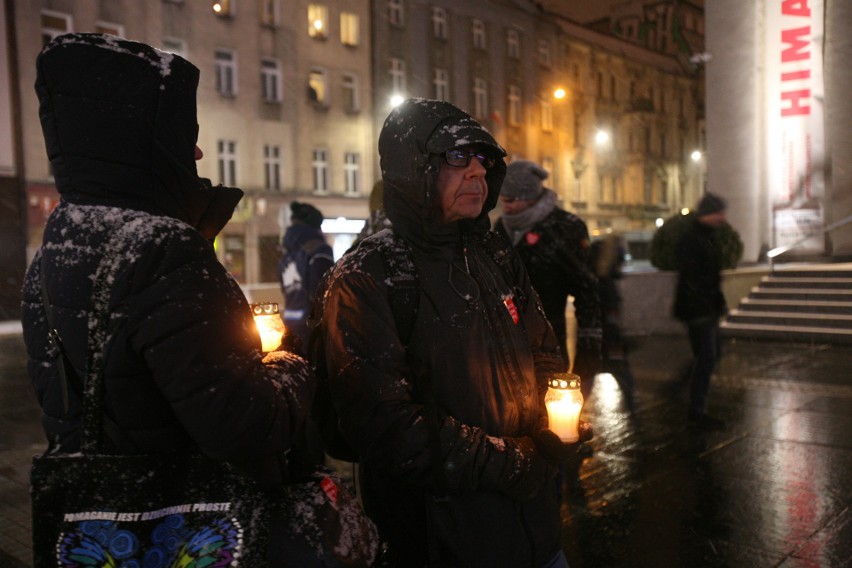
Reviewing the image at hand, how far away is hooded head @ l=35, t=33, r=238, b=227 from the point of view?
1.62 metres

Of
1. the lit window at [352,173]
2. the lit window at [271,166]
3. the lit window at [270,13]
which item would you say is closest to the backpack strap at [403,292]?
the lit window at [271,166]

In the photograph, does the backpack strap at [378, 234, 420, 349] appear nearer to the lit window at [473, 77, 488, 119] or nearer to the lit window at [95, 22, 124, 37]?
Result: the lit window at [95, 22, 124, 37]

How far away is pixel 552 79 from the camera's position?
43.2 meters

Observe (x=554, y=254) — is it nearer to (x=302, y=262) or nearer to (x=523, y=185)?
(x=523, y=185)

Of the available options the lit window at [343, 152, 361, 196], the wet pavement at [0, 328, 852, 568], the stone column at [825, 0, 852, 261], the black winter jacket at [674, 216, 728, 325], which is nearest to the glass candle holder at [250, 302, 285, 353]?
the wet pavement at [0, 328, 852, 568]

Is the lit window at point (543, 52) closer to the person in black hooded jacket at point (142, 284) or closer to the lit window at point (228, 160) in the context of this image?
the lit window at point (228, 160)

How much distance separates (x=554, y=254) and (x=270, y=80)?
27.7 m

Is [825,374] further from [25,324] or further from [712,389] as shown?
[25,324]

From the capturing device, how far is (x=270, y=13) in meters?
29.9

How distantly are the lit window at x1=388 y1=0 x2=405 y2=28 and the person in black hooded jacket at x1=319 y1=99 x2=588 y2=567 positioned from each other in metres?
33.3

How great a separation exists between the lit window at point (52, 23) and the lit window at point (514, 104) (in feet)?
73.8

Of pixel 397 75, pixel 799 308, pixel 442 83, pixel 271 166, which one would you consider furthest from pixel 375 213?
pixel 442 83

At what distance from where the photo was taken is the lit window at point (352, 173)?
3244 cm

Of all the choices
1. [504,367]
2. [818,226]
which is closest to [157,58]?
[504,367]
